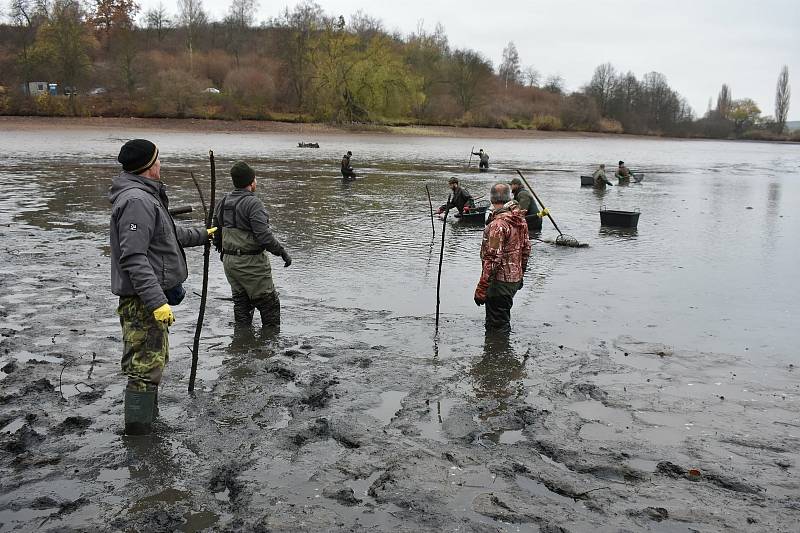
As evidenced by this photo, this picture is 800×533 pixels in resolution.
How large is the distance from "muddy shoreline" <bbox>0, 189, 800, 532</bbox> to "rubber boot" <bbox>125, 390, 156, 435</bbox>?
135 mm

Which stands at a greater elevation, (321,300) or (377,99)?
(377,99)

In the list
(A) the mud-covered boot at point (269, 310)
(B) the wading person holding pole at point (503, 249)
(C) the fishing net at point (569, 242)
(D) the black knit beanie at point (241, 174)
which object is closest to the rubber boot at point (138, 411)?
(A) the mud-covered boot at point (269, 310)

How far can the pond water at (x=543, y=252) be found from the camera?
912 centimetres

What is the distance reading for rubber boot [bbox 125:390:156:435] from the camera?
510cm

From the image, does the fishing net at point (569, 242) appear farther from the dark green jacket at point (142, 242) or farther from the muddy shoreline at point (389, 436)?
the dark green jacket at point (142, 242)

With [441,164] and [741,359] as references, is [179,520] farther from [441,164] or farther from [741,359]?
[441,164]

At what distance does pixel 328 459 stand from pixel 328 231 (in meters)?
10.9

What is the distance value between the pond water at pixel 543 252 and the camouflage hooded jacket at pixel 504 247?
0.82 m

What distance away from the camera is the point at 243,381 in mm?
6430

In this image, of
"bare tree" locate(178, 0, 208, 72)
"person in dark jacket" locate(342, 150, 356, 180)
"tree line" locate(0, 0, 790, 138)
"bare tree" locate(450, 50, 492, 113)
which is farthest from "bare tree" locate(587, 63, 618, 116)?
"person in dark jacket" locate(342, 150, 356, 180)

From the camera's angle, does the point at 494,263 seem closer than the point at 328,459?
No

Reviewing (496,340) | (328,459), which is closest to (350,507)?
(328,459)

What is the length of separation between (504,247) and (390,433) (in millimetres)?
2994

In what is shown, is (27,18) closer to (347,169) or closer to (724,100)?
(347,169)
